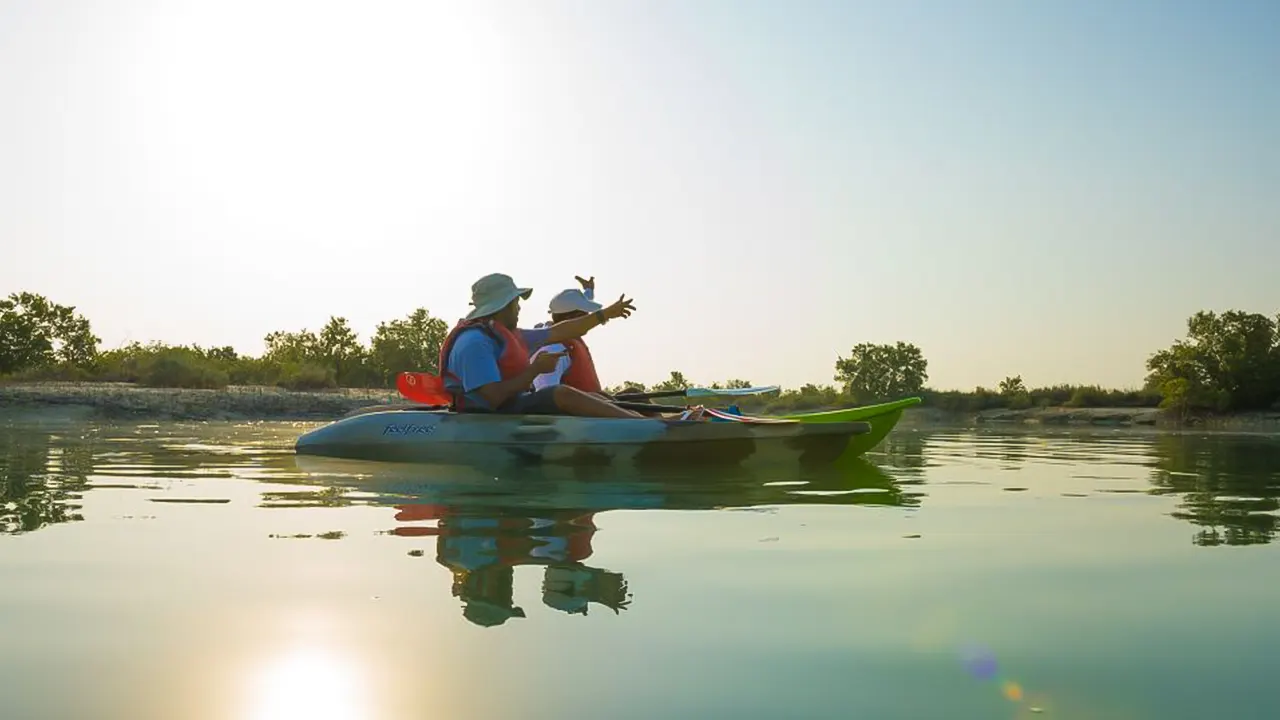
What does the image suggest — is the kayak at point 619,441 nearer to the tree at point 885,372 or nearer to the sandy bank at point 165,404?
the sandy bank at point 165,404

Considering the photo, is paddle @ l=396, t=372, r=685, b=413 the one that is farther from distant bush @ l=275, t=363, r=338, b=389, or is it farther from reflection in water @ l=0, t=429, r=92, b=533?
distant bush @ l=275, t=363, r=338, b=389

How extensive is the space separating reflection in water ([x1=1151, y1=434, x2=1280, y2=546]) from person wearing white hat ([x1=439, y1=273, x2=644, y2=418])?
3614 mm

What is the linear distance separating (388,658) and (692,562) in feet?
4.58

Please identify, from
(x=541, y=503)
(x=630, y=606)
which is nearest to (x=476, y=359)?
(x=541, y=503)

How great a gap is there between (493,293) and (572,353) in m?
1.03

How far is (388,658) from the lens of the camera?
6.95 feet

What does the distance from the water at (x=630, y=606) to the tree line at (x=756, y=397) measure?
61.4ft

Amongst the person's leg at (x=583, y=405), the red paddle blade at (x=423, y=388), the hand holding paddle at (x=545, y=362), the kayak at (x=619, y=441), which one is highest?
the hand holding paddle at (x=545, y=362)

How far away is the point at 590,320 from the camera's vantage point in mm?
7219

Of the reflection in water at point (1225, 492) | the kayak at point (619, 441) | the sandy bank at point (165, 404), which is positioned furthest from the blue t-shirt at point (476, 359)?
the sandy bank at point (165, 404)

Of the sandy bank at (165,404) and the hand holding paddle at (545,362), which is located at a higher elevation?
the hand holding paddle at (545,362)

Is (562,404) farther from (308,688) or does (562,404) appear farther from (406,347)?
(406,347)

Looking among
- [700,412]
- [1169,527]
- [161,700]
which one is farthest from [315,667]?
[700,412]

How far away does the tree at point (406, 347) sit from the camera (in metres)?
38.2
